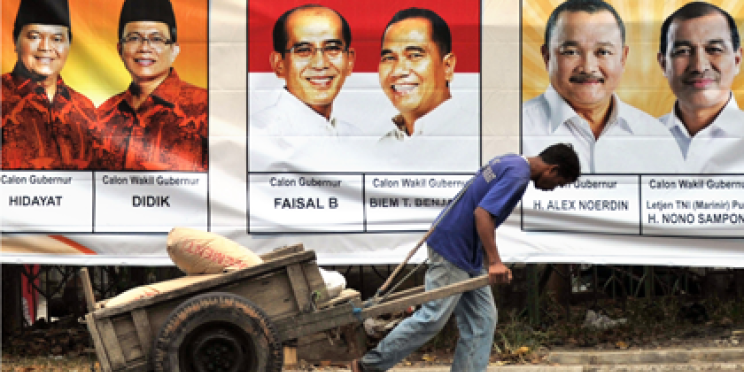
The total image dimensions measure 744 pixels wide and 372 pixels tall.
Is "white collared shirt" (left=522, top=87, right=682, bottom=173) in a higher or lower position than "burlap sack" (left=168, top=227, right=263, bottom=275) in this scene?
higher

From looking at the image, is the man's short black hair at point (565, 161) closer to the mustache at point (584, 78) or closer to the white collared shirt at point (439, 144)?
the white collared shirt at point (439, 144)

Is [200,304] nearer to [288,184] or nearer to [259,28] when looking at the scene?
[288,184]

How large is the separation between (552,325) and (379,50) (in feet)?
9.22

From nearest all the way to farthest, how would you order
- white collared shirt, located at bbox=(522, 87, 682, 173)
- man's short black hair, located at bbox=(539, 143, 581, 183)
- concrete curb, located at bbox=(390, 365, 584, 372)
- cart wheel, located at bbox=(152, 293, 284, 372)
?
cart wheel, located at bbox=(152, 293, 284, 372), man's short black hair, located at bbox=(539, 143, 581, 183), concrete curb, located at bbox=(390, 365, 584, 372), white collared shirt, located at bbox=(522, 87, 682, 173)

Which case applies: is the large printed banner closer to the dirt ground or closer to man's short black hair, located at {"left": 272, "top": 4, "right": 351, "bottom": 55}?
man's short black hair, located at {"left": 272, "top": 4, "right": 351, "bottom": 55}

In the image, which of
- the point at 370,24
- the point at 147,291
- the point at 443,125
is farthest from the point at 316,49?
the point at 147,291

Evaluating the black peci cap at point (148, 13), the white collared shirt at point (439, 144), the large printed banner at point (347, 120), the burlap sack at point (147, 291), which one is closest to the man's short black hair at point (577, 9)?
the large printed banner at point (347, 120)

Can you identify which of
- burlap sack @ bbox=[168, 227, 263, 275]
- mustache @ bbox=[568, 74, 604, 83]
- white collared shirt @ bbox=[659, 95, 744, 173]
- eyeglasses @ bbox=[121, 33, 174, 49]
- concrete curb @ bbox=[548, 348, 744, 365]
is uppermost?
eyeglasses @ bbox=[121, 33, 174, 49]

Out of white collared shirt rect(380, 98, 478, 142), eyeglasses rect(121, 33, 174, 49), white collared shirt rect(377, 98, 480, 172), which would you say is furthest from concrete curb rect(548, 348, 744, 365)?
eyeglasses rect(121, 33, 174, 49)

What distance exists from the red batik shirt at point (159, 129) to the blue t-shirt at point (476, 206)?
7.57 feet

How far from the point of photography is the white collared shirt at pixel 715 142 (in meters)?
6.19

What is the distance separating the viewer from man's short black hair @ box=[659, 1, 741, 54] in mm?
6188

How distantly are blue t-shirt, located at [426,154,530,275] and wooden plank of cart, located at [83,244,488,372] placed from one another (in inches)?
12.4

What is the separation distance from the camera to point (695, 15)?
20.4ft
